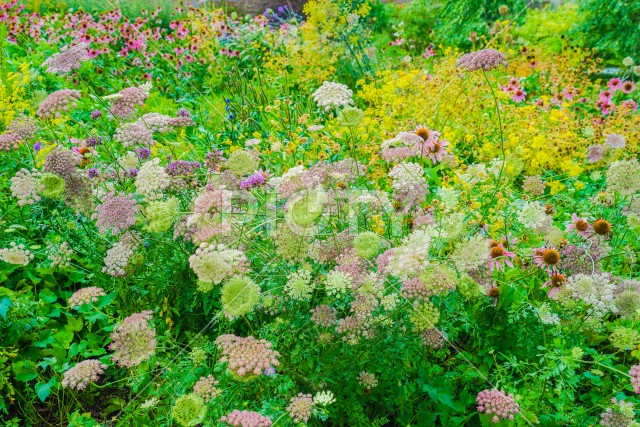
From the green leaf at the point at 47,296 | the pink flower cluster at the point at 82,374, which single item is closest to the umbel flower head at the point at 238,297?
the pink flower cluster at the point at 82,374

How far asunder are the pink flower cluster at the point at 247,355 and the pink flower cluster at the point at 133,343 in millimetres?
354

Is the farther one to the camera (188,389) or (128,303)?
(128,303)

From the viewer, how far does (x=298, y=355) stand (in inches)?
93.2

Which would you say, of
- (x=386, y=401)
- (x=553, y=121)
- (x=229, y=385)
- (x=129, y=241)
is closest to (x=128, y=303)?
(x=129, y=241)

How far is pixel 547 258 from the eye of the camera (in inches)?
102

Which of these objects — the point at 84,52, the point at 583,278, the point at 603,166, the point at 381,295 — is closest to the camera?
the point at 381,295

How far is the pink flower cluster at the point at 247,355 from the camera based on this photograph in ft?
6.27

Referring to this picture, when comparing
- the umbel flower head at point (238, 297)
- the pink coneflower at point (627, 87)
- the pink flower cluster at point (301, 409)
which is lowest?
the pink coneflower at point (627, 87)

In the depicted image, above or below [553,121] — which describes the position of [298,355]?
above

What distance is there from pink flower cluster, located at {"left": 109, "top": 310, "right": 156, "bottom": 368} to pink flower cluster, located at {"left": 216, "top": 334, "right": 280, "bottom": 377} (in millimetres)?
354

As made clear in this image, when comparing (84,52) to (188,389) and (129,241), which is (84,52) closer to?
(129,241)

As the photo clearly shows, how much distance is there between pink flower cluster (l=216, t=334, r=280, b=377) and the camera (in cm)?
191

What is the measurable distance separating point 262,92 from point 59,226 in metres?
2.44

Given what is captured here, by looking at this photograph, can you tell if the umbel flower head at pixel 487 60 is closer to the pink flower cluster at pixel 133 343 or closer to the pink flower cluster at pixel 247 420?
the pink flower cluster at pixel 247 420
